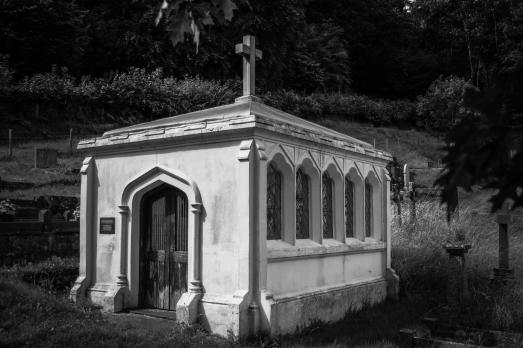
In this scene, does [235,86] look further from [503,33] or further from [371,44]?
[371,44]

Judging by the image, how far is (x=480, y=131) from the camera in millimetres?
2869

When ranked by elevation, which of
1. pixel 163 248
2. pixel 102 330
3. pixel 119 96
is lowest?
pixel 102 330

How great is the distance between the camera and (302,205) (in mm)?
9953

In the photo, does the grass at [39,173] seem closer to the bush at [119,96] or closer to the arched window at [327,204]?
the bush at [119,96]

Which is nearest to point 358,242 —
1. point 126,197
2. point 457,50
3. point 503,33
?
point 126,197

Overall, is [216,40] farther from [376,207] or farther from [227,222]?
[227,222]

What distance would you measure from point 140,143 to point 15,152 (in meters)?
14.9

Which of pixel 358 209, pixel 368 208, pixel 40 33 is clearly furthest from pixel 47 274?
pixel 40 33

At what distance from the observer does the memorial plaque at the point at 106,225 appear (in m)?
9.88

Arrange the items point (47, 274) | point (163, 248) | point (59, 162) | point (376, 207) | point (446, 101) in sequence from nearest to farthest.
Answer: point (163, 248) → point (47, 274) → point (376, 207) → point (59, 162) → point (446, 101)

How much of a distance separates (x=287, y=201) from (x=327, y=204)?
158 centimetres

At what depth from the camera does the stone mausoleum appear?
326 inches

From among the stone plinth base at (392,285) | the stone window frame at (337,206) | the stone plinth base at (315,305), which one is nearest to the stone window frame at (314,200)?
the stone window frame at (337,206)

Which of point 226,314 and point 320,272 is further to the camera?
point 320,272
